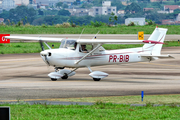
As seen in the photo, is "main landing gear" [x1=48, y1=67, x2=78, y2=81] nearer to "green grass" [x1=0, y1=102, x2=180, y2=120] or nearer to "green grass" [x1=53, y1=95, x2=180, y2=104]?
"green grass" [x1=53, y1=95, x2=180, y2=104]

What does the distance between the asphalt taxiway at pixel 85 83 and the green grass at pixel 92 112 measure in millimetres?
2406

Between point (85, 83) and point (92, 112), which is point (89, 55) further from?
point (92, 112)

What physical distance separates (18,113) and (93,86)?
22.8 feet

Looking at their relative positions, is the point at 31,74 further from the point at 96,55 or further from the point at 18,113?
the point at 18,113

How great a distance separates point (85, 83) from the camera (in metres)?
18.0

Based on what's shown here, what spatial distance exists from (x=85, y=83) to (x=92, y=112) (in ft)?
24.3

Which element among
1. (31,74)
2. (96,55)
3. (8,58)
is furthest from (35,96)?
(8,58)

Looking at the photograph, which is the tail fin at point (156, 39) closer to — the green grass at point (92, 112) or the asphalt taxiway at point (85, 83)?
the asphalt taxiway at point (85, 83)

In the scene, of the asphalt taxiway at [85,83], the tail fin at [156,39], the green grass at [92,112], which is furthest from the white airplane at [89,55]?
the green grass at [92,112]

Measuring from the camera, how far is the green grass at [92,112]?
989 centimetres

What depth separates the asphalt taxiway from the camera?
14.9 metres

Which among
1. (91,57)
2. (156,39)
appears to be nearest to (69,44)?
(91,57)

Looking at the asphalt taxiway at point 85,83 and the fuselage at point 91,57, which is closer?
the asphalt taxiway at point 85,83

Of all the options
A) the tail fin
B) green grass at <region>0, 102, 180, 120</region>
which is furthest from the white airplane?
green grass at <region>0, 102, 180, 120</region>
